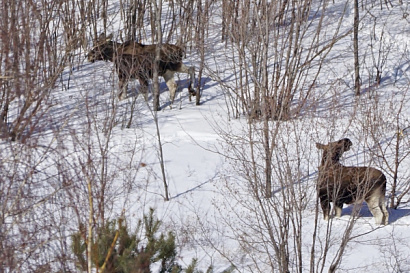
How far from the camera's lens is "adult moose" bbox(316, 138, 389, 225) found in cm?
992

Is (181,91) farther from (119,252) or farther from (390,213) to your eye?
(119,252)

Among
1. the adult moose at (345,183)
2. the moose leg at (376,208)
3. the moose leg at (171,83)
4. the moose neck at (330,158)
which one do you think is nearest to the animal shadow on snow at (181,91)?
the moose leg at (171,83)

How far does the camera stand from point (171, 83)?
18.8 metres

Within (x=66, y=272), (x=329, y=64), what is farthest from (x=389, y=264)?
(x=329, y=64)

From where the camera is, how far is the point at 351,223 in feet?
31.9

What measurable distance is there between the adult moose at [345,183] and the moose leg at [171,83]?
7005 mm

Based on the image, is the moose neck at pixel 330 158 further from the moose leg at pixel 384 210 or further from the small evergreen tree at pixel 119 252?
the small evergreen tree at pixel 119 252

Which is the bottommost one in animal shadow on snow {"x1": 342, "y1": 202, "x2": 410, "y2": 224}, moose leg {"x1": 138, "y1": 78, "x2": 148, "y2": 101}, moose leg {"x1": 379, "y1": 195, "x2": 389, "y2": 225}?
animal shadow on snow {"x1": 342, "y1": 202, "x2": 410, "y2": 224}

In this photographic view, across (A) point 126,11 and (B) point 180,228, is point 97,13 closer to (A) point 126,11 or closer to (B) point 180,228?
(A) point 126,11

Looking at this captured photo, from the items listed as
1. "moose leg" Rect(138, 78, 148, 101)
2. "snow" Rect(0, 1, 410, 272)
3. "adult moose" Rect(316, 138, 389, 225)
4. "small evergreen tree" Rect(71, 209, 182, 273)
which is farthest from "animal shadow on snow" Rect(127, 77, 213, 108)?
"small evergreen tree" Rect(71, 209, 182, 273)

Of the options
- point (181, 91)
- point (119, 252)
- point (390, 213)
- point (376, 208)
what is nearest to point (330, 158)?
point (376, 208)

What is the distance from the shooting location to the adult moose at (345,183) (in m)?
9.92

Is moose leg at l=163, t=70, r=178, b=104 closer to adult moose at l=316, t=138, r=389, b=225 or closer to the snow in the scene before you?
the snow

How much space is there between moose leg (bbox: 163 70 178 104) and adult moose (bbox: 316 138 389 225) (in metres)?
7.00
